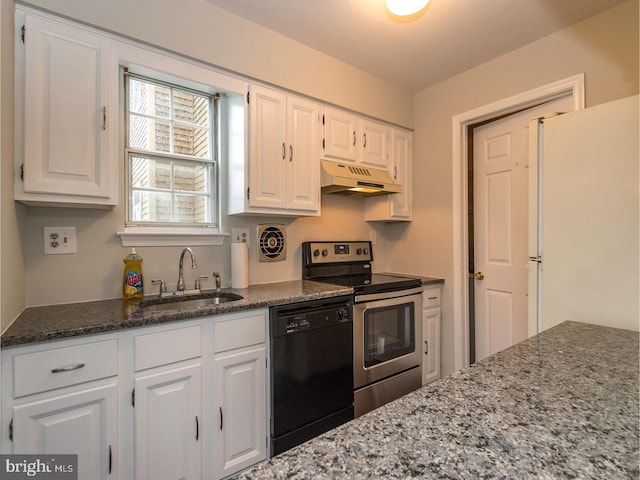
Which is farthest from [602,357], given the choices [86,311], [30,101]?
[30,101]

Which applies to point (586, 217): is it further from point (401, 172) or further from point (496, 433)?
point (401, 172)

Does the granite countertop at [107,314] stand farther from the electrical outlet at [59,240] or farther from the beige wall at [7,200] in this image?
the electrical outlet at [59,240]

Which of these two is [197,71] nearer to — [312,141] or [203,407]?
[312,141]

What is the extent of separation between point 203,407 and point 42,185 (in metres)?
1.21

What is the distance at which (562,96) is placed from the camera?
2102 millimetres

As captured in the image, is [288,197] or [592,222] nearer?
[592,222]

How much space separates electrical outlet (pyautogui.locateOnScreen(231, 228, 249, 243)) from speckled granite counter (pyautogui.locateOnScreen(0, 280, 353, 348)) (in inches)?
16.1

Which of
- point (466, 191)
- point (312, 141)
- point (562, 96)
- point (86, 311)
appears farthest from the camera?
point (466, 191)

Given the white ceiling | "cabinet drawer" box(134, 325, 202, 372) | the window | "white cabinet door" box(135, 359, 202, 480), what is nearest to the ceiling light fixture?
the white ceiling

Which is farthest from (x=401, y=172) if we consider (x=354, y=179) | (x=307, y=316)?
(x=307, y=316)

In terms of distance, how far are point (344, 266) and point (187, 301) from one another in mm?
1298

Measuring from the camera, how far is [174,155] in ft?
6.56

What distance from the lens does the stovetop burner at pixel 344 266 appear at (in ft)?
7.89

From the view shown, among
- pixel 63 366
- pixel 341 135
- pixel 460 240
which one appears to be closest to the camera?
pixel 63 366
